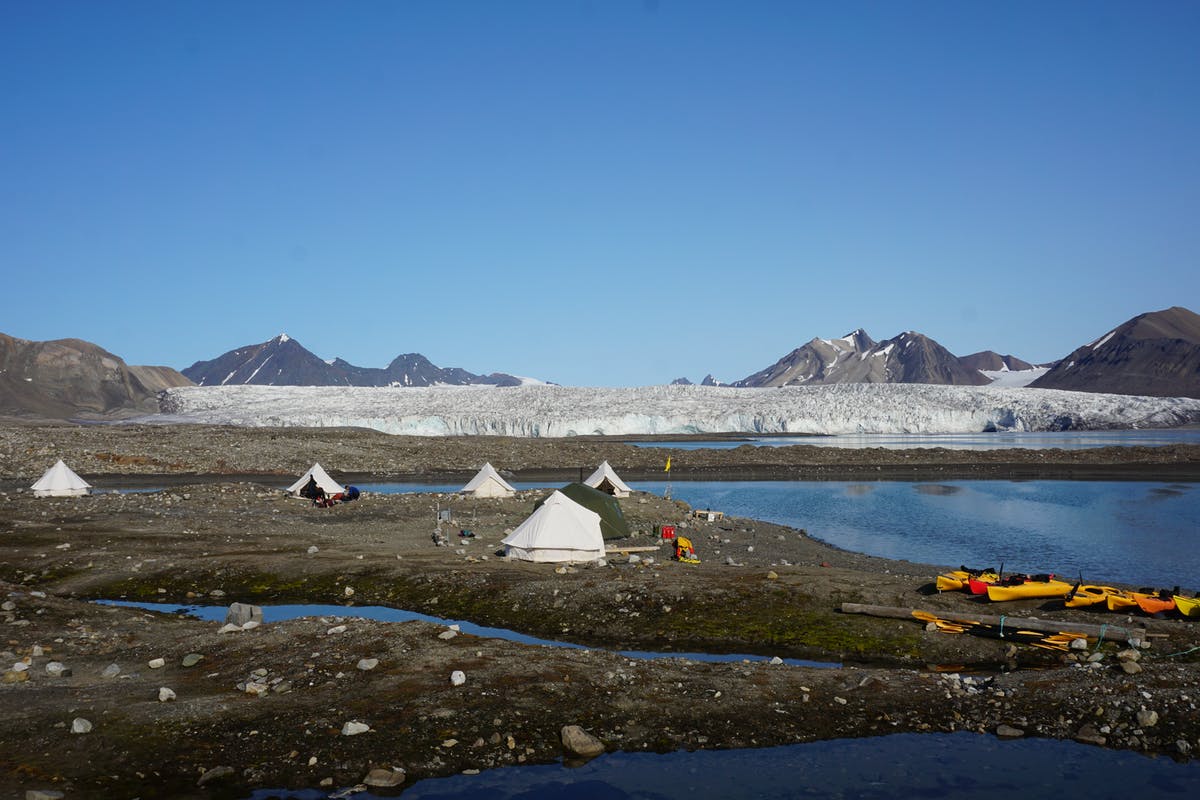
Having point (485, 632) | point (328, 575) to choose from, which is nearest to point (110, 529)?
point (328, 575)

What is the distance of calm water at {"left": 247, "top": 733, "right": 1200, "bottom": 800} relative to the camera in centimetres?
1017

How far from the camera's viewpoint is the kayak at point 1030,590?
17.9 m

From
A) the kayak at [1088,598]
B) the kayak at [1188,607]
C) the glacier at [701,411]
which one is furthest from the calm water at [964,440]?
the kayak at [1188,607]

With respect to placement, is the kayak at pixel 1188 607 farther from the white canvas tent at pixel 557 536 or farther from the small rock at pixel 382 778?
the small rock at pixel 382 778

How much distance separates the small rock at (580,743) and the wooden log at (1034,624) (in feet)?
27.1

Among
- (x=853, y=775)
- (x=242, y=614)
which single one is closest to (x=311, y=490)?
(x=242, y=614)

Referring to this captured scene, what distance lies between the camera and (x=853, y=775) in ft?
34.9

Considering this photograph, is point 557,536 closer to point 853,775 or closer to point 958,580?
point 958,580

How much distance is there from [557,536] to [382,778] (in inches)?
549

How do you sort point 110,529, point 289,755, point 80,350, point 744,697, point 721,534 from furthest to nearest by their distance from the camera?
point 80,350 < point 721,534 < point 110,529 < point 744,697 < point 289,755

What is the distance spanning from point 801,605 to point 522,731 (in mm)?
8615

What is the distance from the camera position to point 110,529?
3012 centimetres

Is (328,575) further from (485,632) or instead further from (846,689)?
(846,689)

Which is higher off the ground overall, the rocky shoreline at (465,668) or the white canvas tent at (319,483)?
the white canvas tent at (319,483)
